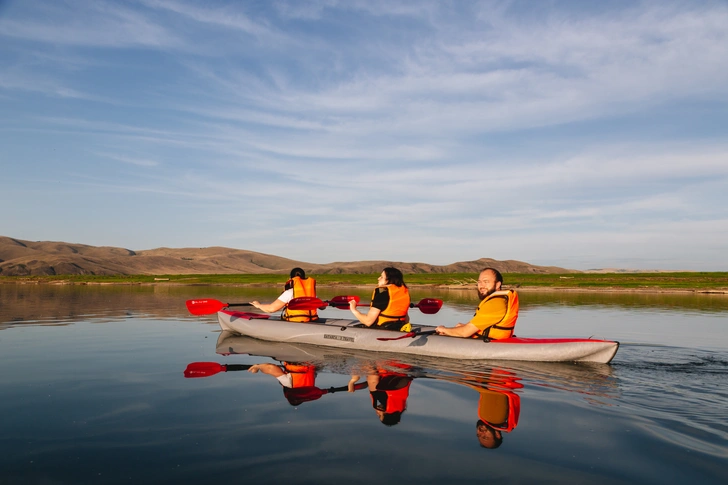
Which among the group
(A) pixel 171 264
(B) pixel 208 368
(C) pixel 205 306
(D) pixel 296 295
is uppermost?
(A) pixel 171 264

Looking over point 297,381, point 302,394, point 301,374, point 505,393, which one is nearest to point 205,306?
point 301,374

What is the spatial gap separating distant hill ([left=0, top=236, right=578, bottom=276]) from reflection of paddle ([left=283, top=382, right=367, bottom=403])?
312ft

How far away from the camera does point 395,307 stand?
12898 mm

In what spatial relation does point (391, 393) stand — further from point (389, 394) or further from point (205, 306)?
point (205, 306)

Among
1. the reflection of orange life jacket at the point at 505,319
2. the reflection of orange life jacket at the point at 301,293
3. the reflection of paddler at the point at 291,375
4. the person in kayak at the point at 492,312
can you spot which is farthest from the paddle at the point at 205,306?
the reflection of orange life jacket at the point at 505,319

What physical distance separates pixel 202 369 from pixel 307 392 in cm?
304

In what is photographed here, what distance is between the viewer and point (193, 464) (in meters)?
5.21

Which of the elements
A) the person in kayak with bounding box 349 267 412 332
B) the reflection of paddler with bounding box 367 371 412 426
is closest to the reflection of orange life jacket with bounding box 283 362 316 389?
the reflection of paddler with bounding box 367 371 412 426

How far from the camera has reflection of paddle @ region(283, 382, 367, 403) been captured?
8.11 meters

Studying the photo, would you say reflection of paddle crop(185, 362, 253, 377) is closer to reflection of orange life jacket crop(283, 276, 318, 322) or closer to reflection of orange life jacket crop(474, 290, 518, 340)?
reflection of orange life jacket crop(283, 276, 318, 322)

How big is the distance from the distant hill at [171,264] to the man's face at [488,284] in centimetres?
9263

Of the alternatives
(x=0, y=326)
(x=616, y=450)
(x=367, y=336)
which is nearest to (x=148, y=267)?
(x=0, y=326)

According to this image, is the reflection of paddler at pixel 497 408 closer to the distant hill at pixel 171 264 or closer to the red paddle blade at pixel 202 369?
the red paddle blade at pixel 202 369

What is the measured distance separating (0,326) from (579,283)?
49.4 metres
